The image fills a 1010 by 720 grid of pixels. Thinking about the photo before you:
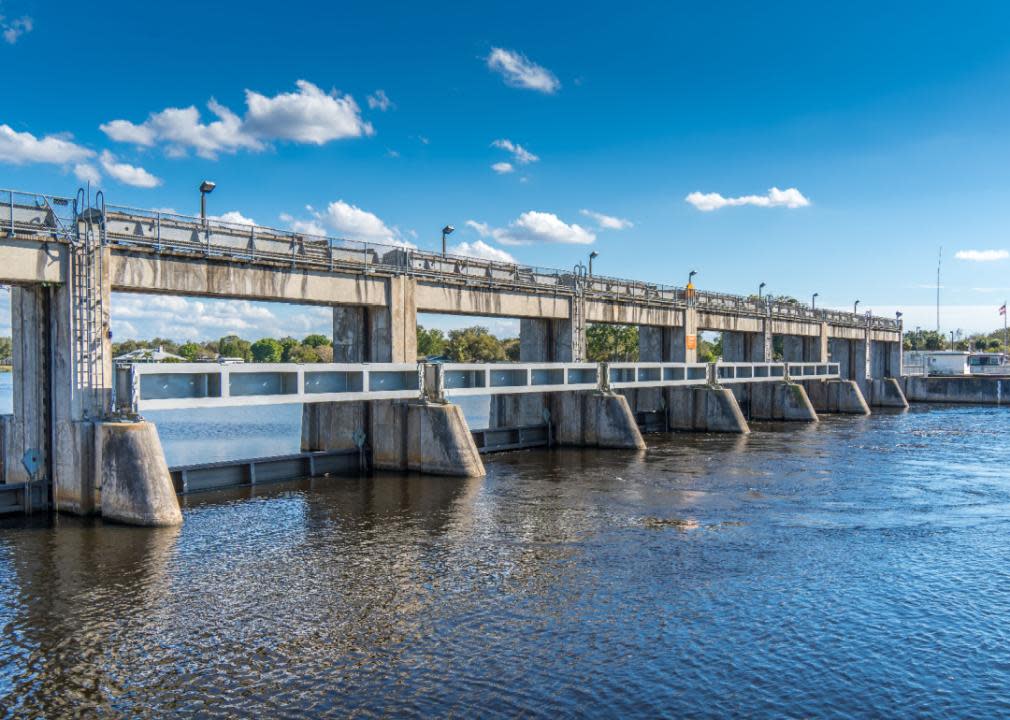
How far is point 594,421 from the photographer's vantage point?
46.4 meters

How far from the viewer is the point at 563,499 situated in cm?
2997

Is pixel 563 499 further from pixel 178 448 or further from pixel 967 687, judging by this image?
pixel 178 448

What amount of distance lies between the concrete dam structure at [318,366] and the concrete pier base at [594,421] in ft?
0.27

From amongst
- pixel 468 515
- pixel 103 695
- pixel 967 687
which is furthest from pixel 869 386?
pixel 103 695

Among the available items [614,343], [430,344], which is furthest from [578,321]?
[430,344]

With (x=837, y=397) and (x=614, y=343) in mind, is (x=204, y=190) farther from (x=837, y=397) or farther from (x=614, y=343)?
(x=614, y=343)

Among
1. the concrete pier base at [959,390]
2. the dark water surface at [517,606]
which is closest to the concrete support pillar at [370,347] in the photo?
the dark water surface at [517,606]

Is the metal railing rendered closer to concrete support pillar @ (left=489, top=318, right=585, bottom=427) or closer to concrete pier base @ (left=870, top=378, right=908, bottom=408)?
concrete support pillar @ (left=489, top=318, right=585, bottom=427)

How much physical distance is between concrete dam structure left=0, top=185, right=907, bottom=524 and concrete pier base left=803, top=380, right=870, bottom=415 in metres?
19.4

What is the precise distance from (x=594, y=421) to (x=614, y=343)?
336 ft

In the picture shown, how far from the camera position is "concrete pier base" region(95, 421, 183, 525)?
23875 mm

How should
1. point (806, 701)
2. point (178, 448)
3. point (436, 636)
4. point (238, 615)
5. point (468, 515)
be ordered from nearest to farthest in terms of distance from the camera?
point (806, 701) → point (436, 636) → point (238, 615) → point (468, 515) → point (178, 448)

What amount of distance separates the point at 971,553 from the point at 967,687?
10.1 m

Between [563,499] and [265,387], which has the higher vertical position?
[265,387]
